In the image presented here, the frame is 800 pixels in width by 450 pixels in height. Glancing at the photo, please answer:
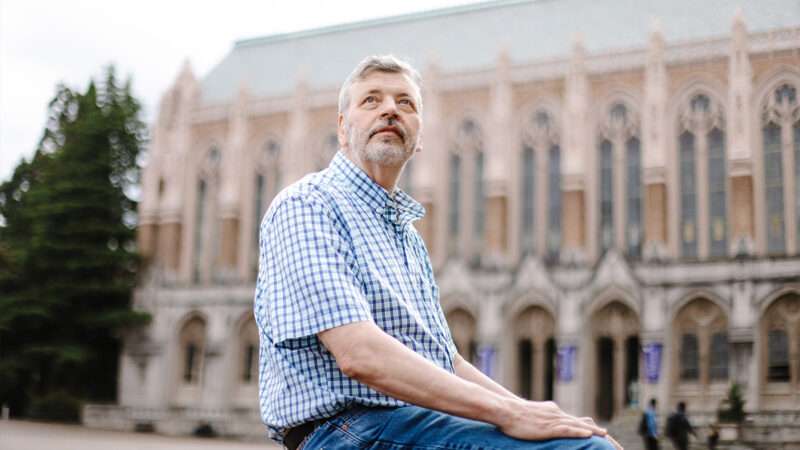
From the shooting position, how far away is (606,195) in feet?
110

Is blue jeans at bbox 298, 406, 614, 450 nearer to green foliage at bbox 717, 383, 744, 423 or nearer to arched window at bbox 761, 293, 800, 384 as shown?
green foliage at bbox 717, 383, 744, 423


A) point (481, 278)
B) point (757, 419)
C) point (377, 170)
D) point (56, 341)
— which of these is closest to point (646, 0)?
point (481, 278)

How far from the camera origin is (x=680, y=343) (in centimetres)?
2938

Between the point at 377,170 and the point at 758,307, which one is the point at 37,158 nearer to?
the point at 758,307

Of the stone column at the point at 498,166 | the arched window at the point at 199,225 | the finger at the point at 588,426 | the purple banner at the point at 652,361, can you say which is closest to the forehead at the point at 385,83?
the finger at the point at 588,426

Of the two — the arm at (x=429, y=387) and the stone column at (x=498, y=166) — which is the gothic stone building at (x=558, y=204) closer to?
the stone column at (x=498, y=166)

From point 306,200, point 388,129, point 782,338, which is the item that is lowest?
point 306,200

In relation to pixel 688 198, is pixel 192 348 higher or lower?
lower

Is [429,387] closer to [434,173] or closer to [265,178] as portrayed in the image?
[434,173]

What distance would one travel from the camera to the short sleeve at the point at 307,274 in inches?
98.3

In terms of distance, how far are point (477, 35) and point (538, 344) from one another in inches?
565

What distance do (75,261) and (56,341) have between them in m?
3.10

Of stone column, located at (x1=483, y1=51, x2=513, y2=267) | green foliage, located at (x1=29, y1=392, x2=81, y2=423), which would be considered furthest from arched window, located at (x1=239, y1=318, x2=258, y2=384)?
stone column, located at (x1=483, y1=51, x2=513, y2=267)

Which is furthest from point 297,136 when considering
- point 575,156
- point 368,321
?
point 368,321
